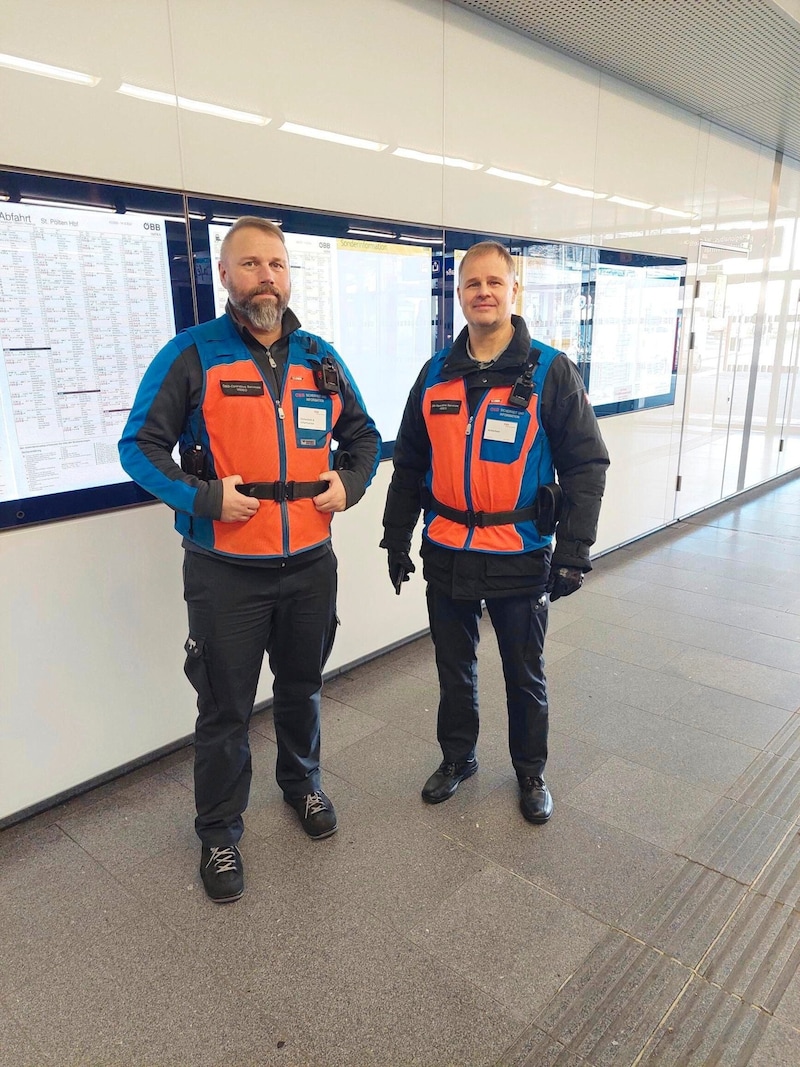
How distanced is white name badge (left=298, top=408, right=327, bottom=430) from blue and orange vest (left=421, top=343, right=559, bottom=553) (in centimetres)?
35

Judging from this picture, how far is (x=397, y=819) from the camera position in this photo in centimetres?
231

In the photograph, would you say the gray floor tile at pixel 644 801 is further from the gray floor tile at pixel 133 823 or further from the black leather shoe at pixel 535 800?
the gray floor tile at pixel 133 823

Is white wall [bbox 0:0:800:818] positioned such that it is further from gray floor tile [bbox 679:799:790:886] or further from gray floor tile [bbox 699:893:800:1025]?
gray floor tile [bbox 699:893:800:1025]

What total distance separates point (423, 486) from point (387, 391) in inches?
43.1

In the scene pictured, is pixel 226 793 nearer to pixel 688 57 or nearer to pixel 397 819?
pixel 397 819

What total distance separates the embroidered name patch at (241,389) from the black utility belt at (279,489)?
0.74ft

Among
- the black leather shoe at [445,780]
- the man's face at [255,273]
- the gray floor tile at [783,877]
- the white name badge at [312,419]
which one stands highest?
the man's face at [255,273]

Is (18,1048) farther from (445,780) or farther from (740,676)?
(740,676)

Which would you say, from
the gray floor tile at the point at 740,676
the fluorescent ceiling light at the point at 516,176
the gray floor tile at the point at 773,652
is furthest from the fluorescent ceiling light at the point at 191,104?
the gray floor tile at the point at 773,652

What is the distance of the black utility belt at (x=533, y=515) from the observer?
2.10m

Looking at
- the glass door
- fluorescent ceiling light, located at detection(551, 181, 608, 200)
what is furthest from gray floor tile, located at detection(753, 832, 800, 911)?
the glass door

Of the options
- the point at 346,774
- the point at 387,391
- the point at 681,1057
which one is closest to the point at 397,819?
the point at 346,774

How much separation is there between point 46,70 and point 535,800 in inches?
101

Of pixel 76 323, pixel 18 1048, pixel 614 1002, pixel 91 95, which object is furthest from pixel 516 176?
pixel 18 1048
